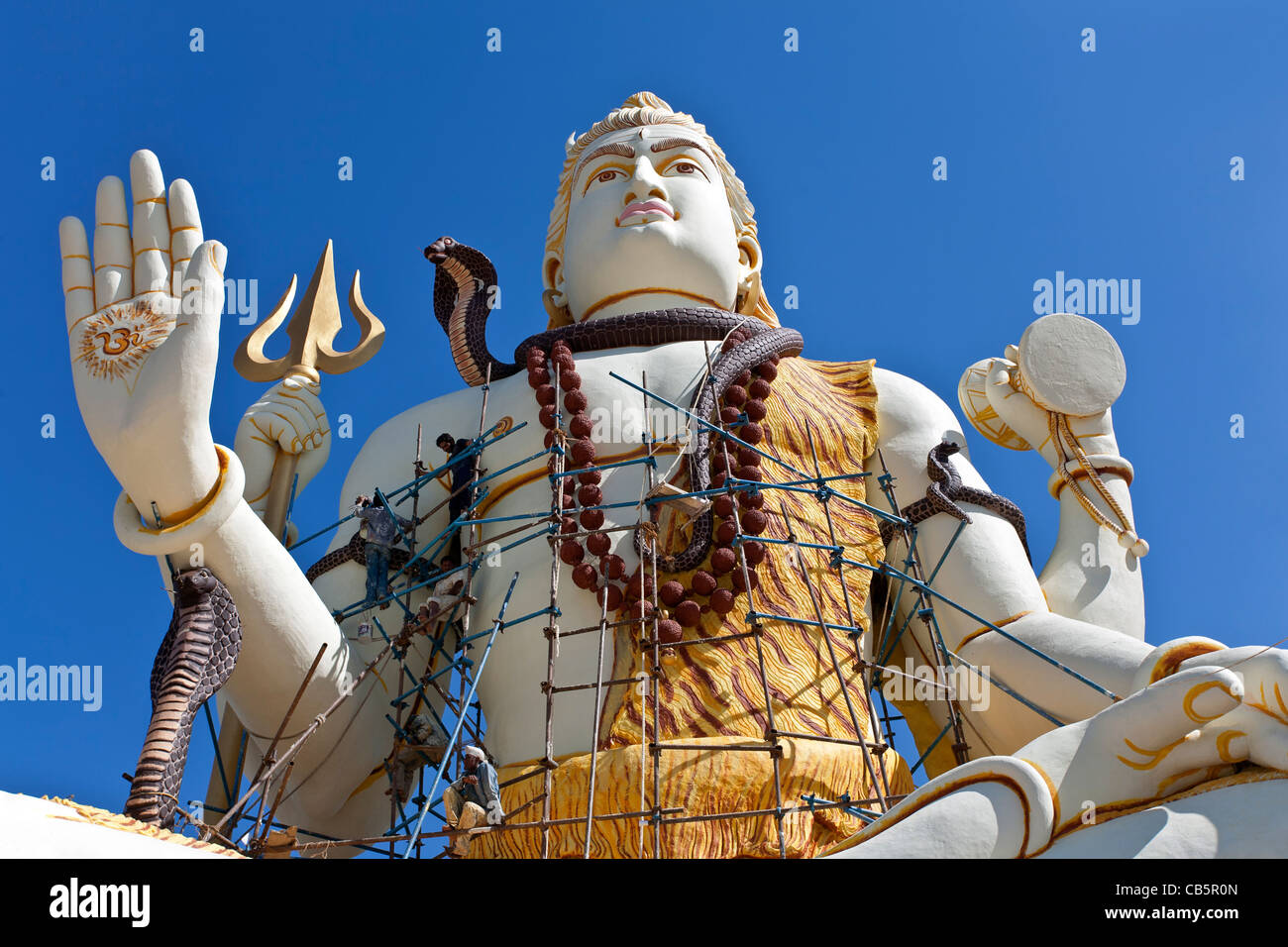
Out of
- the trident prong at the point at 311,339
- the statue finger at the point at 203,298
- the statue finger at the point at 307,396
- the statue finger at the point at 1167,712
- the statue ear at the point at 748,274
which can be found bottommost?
the statue finger at the point at 1167,712

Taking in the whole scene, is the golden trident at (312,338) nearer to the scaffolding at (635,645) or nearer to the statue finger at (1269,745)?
the scaffolding at (635,645)

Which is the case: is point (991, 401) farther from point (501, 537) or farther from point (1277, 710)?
point (1277, 710)

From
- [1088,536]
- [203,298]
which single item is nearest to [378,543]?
[203,298]

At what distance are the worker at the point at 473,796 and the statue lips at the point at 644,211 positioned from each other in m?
3.42

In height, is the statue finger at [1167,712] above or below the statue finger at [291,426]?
below

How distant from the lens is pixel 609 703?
659cm

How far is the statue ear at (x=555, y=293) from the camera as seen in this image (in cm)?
891

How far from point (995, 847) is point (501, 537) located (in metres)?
3.60

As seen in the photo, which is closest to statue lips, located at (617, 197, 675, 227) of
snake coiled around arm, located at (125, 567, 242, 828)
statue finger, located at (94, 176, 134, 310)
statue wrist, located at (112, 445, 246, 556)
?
statue finger, located at (94, 176, 134, 310)

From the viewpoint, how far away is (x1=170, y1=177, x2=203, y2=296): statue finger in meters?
6.38

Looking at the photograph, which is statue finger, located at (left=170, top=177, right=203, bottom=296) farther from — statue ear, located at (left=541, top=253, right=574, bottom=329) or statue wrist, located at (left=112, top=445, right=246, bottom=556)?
statue ear, located at (left=541, top=253, right=574, bottom=329)

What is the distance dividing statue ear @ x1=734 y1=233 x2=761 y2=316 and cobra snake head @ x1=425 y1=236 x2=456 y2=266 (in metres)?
1.71

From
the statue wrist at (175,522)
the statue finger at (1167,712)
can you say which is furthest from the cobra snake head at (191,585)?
the statue finger at (1167,712)
